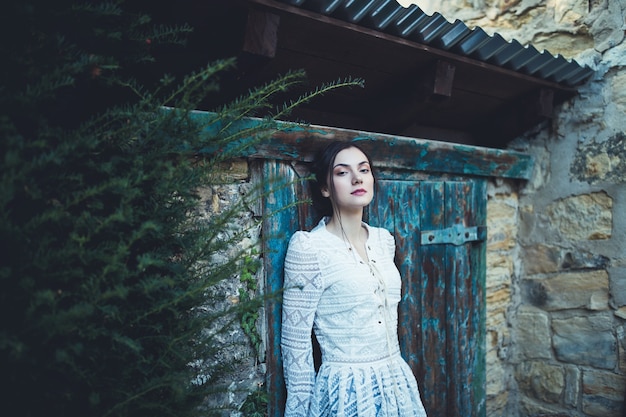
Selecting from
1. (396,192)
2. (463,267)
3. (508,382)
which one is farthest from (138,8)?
(508,382)

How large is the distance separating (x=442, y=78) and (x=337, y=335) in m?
1.45

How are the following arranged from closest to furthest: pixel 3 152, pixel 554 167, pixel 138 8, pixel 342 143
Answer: pixel 3 152 → pixel 138 8 → pixel 342 143 → pixel 554 167

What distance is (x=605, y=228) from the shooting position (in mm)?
2951

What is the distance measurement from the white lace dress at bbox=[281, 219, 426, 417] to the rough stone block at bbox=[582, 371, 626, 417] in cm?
161

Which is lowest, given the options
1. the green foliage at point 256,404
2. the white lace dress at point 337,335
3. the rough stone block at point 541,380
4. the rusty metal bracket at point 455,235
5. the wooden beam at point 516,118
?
the rough stone block at point 541,380

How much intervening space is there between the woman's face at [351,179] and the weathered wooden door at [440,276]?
0.19 m

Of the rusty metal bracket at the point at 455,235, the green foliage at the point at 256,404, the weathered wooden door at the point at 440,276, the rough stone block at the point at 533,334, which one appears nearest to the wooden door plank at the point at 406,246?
the weathered wooden door at the point at 440,276

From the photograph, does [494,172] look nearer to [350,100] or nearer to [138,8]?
[350,100]

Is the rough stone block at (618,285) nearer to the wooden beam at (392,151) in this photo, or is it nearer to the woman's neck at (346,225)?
the wooden beam at (392,151)

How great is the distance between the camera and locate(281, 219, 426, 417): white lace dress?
1.95 meters

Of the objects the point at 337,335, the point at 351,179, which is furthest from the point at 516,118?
the point at 337,335

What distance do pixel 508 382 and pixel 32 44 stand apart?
3.53 metres

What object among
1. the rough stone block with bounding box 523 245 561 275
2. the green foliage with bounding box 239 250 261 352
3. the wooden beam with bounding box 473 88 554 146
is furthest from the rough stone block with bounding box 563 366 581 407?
the green foliage with bounding box 239 250 261 352

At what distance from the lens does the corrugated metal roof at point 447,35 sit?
1.94 m
